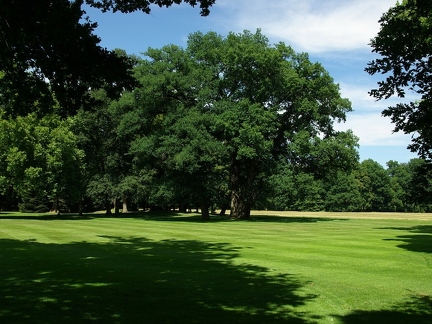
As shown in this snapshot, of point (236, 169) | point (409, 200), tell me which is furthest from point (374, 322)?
point (236, 169)

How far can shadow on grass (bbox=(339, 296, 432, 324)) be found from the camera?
734 centimetres

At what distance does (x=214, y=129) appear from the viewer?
138 feet

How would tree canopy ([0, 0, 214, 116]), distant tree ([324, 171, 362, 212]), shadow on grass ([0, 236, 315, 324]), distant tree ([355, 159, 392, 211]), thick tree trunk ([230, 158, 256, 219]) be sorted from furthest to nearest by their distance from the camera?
distant tree ([355, 159, 392, 211]), distant tree ([324, 171, 362, 212]), thick tree trunk ([230, 158, 256, 219]), tree canopy ([0, 0, 214, 116]), shadow on grass ([0, 236, 315, 324])

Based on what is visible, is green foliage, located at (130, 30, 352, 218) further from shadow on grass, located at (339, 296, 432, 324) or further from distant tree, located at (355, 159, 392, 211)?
distant tree, located at (355, 159, 392, 211)

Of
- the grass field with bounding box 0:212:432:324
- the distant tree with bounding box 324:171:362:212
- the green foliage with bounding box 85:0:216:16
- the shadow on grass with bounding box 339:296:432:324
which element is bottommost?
the shadow on grass with bounding box 339:296:432:324

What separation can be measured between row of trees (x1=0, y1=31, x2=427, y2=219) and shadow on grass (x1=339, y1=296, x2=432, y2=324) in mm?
32264

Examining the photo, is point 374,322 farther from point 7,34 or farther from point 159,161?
point 159,161

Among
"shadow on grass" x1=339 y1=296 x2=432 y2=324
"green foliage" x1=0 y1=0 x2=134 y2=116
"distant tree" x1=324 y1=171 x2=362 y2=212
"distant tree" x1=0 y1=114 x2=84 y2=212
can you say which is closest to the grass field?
"shadow on grass" x1=339 y1=296 x2=432 y2=324

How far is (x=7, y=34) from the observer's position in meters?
9.37

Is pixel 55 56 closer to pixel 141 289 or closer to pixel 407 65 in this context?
pixel 141 289

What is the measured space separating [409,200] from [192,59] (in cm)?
3541

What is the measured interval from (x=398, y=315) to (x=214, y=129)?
34977mm

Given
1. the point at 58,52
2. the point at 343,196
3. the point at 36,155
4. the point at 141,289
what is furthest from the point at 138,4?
the point at 343,196

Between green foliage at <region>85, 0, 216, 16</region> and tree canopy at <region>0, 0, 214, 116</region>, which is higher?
green foliage at <region>85, 0, 216, 16</region>
